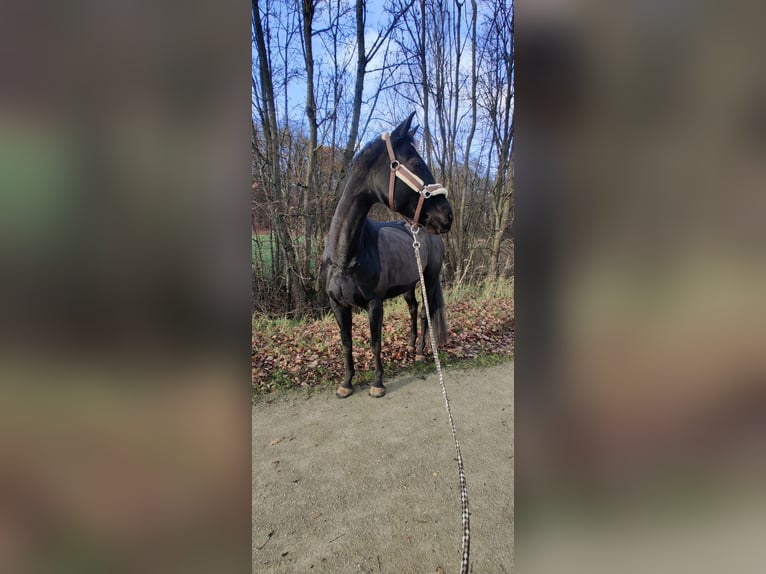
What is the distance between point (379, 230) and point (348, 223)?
101 cm

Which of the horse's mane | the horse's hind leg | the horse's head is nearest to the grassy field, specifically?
the horse's hind leg

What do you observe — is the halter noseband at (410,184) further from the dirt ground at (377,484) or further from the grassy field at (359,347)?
the grassy field at (359,347)

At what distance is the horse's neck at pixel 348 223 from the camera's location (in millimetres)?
2746

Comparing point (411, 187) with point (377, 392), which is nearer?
point (411, 187)

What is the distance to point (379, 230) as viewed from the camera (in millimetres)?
3781

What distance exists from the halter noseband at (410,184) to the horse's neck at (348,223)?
26 cm

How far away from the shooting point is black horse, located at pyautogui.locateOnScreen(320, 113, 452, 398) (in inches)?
96.9

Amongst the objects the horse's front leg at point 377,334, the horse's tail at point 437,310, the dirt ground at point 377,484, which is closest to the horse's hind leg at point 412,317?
the horse's tail at point 437,310

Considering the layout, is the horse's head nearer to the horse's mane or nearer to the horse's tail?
the horse's mane

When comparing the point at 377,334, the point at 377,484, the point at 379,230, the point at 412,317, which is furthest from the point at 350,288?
the point at 412,317

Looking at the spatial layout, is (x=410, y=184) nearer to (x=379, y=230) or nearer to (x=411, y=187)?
(x=411, y=187)

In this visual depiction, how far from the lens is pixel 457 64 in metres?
7.03
